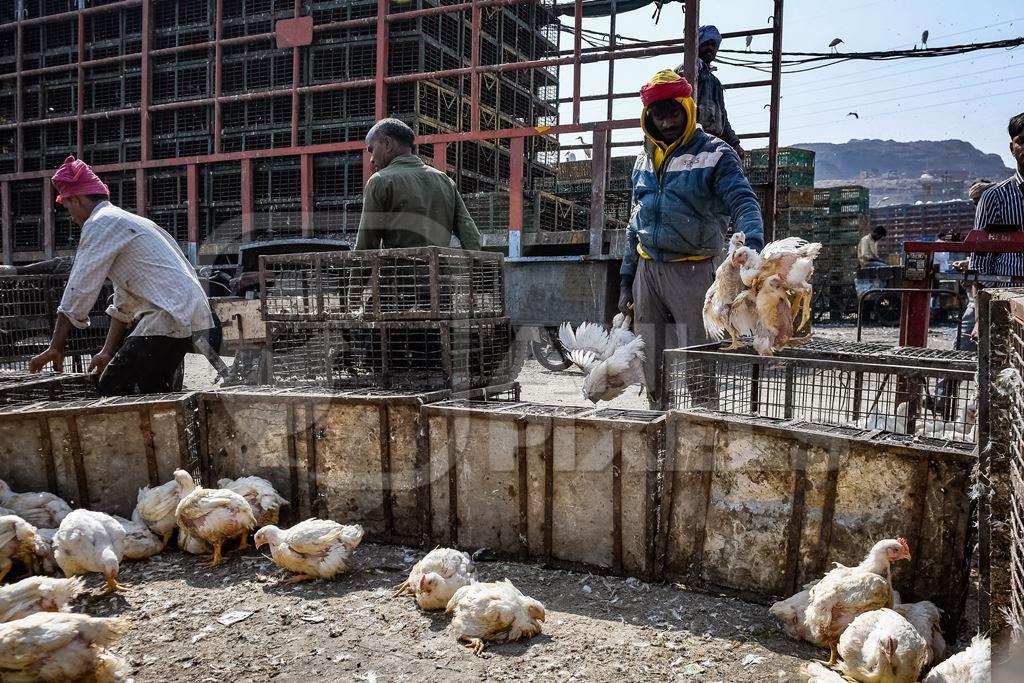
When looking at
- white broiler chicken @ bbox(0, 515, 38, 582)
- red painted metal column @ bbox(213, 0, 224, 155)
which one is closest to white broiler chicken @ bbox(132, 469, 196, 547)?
white broiler chicken @ bbox(0, 515, 38, 582)

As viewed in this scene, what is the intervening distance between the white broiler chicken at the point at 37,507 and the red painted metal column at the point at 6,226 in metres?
15.3

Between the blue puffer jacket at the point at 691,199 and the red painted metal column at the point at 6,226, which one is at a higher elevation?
the red painted metal column at the point at 6,226

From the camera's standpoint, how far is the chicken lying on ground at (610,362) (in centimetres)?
449

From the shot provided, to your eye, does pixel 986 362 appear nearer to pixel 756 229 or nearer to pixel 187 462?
pixel 756 229

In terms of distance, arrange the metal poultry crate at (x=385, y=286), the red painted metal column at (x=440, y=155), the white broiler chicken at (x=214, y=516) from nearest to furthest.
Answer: the white broiler chicken at (x=214, y=516) < the metal poultry crate at (x=385, y=286) < the red painted metal column at (x=440, y=155)

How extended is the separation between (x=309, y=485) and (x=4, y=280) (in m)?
4.20

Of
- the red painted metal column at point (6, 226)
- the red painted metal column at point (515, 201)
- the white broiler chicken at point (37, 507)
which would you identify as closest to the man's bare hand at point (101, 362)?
the white broiler chicken at point (37, 507)

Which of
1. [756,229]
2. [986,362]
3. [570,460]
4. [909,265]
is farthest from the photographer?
[909,265]

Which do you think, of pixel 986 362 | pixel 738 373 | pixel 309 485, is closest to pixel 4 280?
pixel 309 485

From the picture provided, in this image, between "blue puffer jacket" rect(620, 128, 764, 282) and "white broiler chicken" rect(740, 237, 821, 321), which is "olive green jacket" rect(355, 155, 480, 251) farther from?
"white broiler chicken" rect(740, 237, 821, 321)

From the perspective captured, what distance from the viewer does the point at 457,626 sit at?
2586 mm

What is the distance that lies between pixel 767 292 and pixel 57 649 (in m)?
3.27

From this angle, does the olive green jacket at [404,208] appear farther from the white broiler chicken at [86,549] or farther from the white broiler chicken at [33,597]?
the white broiler chicken at [33,597]

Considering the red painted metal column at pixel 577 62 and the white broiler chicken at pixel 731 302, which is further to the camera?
the red painted metal column at pixel 577 62
